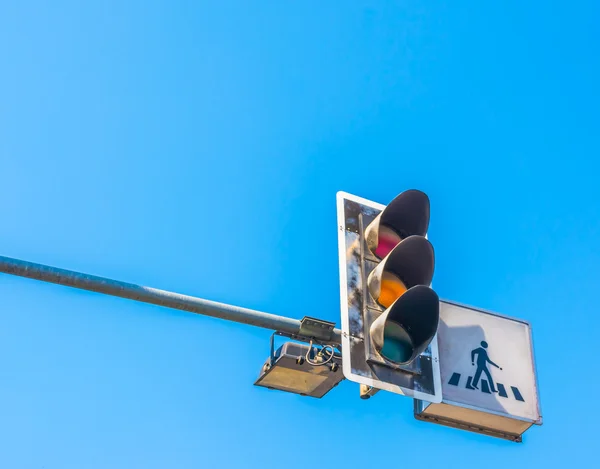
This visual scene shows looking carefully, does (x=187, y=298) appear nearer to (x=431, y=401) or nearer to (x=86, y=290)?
(x=86, y=290)

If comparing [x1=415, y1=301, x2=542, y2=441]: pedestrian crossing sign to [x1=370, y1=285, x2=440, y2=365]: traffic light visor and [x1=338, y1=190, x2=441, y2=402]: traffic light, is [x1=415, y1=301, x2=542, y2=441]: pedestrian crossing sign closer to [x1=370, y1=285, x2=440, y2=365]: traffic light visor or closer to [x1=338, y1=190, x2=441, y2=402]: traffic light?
[x1=338, y1=190, x2=441, y2=402]: traffic light

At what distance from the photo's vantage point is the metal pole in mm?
4113

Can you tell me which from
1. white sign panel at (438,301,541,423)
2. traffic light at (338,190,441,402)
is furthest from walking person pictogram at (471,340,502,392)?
traffic light at (338,190,441,402)

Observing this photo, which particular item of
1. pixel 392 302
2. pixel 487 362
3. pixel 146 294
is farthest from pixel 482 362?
pixel 146 294

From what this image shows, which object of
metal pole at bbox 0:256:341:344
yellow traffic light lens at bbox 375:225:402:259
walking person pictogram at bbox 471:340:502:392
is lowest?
metal pole at bbox 0:256:341:344

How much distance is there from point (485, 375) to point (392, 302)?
1319mm

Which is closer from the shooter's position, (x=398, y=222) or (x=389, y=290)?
(x=389, y=290)

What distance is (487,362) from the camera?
5.88m

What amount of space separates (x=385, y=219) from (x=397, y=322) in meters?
0.96

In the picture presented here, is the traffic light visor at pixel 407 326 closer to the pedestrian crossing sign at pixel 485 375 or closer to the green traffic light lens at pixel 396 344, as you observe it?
the green traffic light lens at pixel 396 344

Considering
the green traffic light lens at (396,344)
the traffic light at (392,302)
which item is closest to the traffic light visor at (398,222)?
the traffic light at (392,302)

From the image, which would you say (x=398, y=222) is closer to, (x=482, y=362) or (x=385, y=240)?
(x=385, y=240)

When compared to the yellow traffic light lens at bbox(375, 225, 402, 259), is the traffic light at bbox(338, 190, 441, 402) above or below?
below

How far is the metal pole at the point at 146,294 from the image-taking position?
411 centimetres
